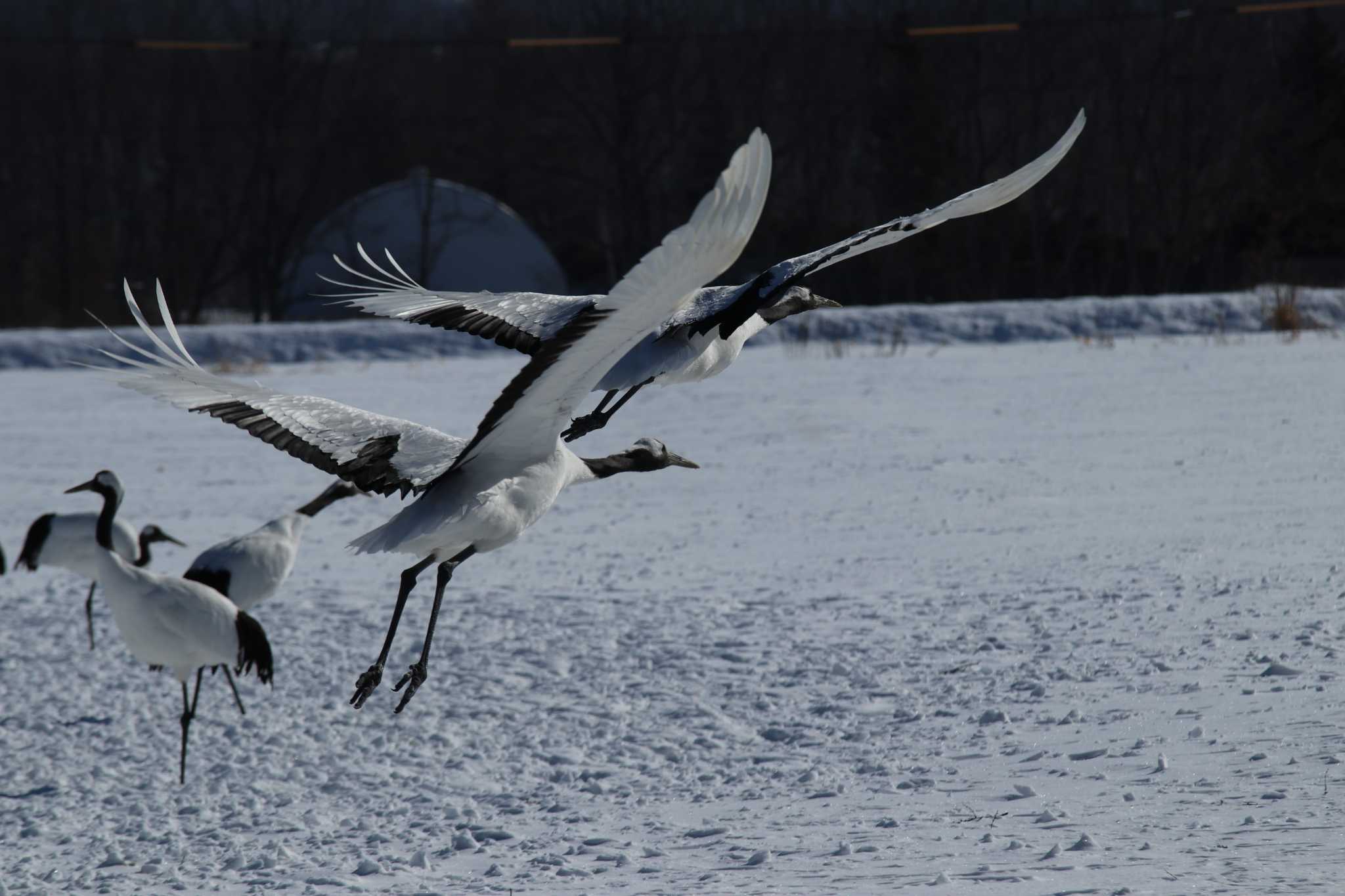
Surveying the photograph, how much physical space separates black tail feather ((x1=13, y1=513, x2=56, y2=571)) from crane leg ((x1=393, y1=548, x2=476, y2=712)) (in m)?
6.40

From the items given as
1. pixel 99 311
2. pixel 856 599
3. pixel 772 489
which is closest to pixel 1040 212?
pixel 99 311

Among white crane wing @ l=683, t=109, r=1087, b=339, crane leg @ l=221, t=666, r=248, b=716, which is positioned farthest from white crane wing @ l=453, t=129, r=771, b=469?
crane leg @ l=221, t=666, r=248, b=716

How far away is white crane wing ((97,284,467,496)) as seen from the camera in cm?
341

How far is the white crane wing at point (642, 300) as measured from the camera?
2408 mm

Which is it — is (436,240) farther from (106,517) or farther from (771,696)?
(771,696)

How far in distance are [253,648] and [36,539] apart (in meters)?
2.69

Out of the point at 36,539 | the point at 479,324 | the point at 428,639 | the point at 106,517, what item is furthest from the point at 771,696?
the point at 36,539

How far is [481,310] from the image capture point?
13.5ft

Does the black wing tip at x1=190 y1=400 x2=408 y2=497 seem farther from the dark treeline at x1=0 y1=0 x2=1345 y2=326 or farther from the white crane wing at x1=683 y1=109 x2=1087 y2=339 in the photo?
the dark treeline at x1=0 y1=0 x2=1345 y2=326

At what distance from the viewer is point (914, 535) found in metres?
10.1

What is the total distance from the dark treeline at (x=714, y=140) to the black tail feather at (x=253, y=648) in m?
29.2

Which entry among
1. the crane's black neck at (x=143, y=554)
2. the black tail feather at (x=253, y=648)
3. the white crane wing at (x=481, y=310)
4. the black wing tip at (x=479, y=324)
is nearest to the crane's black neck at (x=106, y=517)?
the black tail feather at (x=253, y=648)

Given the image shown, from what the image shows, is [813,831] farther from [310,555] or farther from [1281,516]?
[310,555]

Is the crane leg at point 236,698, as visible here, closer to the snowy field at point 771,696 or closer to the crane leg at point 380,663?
the snowy field at point 771,696
